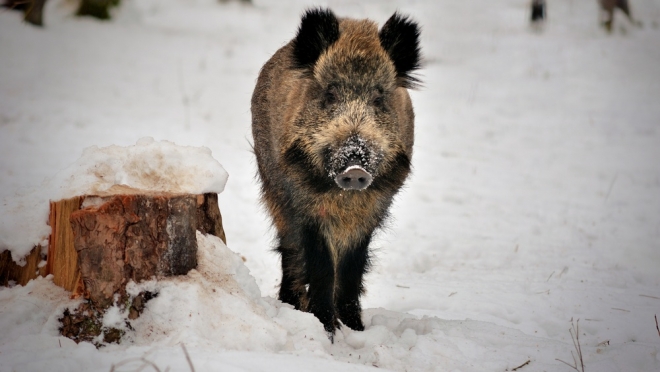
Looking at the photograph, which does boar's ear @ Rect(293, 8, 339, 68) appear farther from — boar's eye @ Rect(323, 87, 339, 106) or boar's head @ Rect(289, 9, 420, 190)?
boar's eye @ Rect(323, 87, 339, 106)

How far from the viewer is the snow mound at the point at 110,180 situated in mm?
Result: 3154

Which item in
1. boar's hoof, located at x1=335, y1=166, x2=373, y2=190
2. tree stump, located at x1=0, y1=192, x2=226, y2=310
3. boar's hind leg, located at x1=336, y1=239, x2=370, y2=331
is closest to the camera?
tree stump, located at x1=0, y1=192, x2=226, y2=310

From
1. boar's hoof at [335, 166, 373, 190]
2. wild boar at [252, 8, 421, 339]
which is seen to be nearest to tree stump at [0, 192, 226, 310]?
boar's hoof at [335, 166, 373, 190]

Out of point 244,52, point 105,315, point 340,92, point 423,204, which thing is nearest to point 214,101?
point 244,52

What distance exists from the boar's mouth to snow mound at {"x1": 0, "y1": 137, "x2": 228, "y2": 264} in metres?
0.66

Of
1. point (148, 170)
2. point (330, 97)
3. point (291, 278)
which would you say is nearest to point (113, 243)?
point (148, 170)

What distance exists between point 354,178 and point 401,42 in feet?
4.06

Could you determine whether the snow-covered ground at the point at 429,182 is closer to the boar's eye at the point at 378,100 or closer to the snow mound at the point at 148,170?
the snow mound at the point at 148,170

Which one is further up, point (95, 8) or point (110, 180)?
point (110, 180)

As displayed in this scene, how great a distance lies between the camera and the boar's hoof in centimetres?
336

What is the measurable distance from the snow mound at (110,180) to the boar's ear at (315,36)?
0.96 meters

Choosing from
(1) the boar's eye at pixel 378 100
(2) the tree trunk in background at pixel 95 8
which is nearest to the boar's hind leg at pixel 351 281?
(1) the boar's eye at pixel 378 100

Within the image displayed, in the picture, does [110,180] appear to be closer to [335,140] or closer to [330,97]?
[335,140]

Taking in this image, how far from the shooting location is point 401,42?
4133 mm
